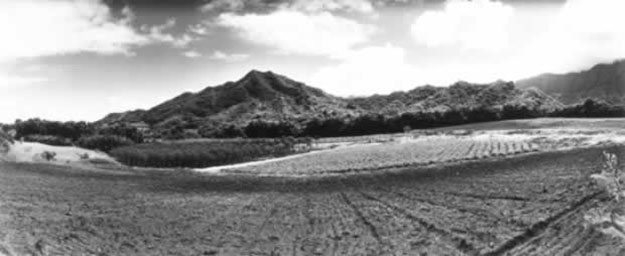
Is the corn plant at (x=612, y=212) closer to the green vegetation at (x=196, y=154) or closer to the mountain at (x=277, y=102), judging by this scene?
the green vegetation at (x=196, y=154)

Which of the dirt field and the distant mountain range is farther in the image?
the distant mountain range

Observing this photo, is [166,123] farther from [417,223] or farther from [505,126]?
[417,223]

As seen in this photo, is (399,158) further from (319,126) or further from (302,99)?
(302,99)

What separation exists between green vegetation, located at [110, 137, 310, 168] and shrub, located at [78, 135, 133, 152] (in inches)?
266

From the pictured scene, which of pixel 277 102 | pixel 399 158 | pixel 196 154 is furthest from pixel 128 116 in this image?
pixel 399 158

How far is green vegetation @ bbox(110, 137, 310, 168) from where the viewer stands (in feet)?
244

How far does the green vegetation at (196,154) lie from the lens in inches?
2931

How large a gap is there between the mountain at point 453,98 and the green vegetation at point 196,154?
166 feet

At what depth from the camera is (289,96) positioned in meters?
184

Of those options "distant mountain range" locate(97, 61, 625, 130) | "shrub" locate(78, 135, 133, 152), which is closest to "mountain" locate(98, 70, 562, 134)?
"distant mountain range" locate(97, 61, 625, 130)

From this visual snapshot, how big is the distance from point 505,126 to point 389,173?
56.5 meters

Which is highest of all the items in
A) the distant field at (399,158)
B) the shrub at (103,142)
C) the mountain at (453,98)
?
the mountain at (453,98)

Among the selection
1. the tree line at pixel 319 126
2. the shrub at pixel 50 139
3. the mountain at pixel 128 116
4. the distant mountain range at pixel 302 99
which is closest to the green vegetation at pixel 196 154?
the shrub at pixel 50 139

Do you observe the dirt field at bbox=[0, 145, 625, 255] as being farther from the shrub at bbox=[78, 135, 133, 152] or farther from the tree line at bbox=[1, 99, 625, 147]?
the tree line at bbox=[1, 99, 625, 147]
